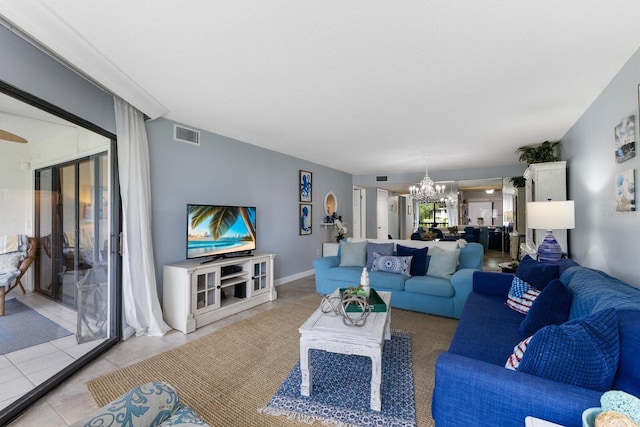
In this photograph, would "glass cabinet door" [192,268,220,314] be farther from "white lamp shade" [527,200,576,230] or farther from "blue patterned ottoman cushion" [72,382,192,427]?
"white lamp shade" [527,200,576,230]

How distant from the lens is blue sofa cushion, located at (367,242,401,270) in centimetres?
415

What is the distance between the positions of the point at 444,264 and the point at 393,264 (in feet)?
2.11

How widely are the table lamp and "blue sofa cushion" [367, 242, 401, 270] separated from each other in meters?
1.73

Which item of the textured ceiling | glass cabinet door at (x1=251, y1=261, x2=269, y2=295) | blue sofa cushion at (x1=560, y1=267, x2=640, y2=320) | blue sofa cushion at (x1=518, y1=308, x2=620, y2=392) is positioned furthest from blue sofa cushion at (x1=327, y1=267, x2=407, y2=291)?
blue sofa cushion at (x1=518, y1=308, x2=620, y2=392)

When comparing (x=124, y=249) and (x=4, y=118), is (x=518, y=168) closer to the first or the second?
(x=124, y=249)

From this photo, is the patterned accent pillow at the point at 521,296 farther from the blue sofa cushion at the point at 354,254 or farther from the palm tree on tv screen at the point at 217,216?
the palm tree on tv screen at the point at 217,216

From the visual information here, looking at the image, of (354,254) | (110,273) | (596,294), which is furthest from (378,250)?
(110,273)

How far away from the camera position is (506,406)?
1082mm

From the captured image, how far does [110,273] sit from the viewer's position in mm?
2803

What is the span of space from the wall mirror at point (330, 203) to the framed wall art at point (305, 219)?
2.33 ft

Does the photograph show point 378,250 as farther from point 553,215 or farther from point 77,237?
point 77,237

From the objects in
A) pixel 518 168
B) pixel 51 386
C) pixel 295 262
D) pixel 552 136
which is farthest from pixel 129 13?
pixel 518 168

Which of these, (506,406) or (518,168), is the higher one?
(518,168)

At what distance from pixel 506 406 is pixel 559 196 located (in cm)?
365
